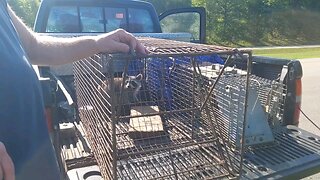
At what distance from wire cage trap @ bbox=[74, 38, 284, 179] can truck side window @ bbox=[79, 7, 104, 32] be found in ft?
5.44

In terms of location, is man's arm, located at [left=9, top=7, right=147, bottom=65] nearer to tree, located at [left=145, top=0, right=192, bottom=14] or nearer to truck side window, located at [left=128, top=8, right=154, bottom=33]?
truck side window, located at [left=128, top=8, right=154, bottom=33]

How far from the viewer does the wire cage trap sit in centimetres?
203

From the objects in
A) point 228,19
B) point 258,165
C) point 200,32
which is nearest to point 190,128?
point 258,165

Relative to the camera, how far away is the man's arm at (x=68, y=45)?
1.82 m

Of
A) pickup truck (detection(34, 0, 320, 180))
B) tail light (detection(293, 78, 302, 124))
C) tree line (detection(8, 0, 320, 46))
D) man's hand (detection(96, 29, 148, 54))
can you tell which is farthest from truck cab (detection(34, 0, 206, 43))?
tree line (detection(8, 0, 320, 46))

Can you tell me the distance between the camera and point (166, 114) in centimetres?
277

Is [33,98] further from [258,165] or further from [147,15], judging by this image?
[147,15]

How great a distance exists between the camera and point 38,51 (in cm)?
190

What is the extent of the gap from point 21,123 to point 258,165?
1.65 metres

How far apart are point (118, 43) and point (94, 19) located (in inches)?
123

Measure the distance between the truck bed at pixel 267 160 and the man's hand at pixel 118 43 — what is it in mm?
848

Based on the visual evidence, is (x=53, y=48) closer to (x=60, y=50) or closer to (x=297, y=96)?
(x=60, y=50)

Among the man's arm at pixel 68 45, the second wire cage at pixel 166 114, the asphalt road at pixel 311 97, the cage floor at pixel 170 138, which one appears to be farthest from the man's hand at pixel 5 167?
the asphalt road at pixel 311 97

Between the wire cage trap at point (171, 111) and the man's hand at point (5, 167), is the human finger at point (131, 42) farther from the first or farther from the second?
the man's hand at point (5, 167)
